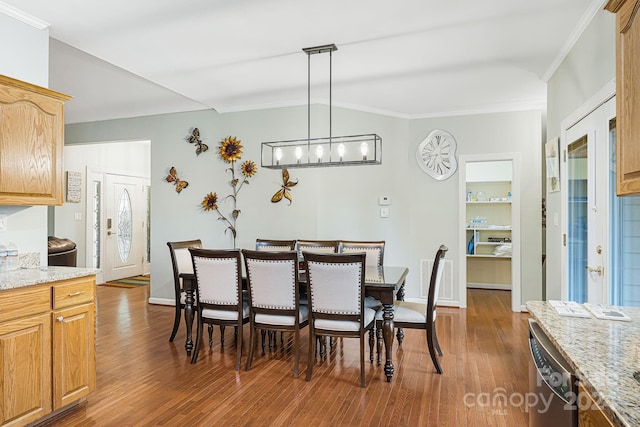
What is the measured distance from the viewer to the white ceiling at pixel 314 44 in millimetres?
2701

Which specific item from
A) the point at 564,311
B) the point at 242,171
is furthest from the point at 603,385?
the point at 242,171

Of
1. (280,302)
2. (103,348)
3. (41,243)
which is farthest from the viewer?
(103,348)

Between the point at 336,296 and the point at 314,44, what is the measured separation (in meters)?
2.07

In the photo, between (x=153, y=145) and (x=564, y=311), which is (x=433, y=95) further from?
(x=153, y=145)

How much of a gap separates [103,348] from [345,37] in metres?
3.54

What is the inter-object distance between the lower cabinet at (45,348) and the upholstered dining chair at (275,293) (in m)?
1.11

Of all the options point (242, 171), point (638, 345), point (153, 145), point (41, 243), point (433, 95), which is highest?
point (433, 95)

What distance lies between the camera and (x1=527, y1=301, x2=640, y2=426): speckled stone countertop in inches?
34.4

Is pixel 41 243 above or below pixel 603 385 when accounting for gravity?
above

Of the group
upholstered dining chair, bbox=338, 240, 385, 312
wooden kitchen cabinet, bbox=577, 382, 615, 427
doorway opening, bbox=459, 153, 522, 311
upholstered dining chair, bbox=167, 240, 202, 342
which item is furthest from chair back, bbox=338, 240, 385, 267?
wooden kitchen cabinet, bbox=577, 382, 615, 427

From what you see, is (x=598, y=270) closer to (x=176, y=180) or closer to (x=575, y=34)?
(x=575, y=34)

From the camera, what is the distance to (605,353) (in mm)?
1170

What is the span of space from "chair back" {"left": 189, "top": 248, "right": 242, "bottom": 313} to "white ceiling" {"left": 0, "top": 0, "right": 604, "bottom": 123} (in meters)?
1.75

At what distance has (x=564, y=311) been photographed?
162cm
